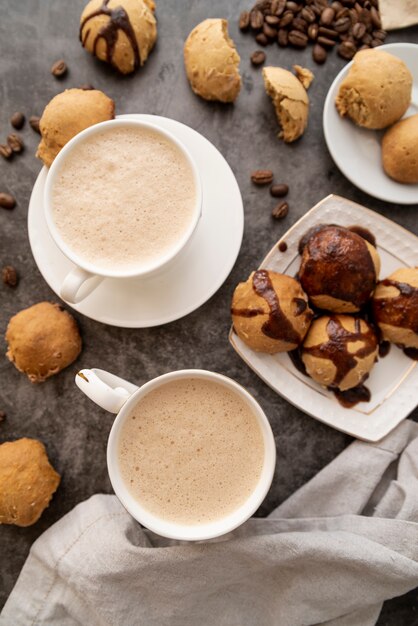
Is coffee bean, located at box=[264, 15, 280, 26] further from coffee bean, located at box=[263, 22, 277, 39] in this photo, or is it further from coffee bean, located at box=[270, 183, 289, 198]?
coffee bean, located at box=[270, 183, 289, 198]

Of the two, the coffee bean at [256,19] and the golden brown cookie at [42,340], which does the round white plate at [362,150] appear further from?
the golden brown cookie at [42,340]

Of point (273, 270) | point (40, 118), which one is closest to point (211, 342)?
point (273, 270)

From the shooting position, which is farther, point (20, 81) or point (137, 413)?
point (20, 81)

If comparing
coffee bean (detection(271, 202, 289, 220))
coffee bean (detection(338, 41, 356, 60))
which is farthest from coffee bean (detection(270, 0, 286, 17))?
coffee bean (detection(271, 202, 289, 220))

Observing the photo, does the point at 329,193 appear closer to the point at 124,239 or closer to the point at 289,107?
the point at 289,107

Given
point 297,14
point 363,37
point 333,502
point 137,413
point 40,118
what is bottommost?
point 333,502

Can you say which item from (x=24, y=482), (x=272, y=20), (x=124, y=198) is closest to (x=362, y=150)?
(x=272, y=20)
